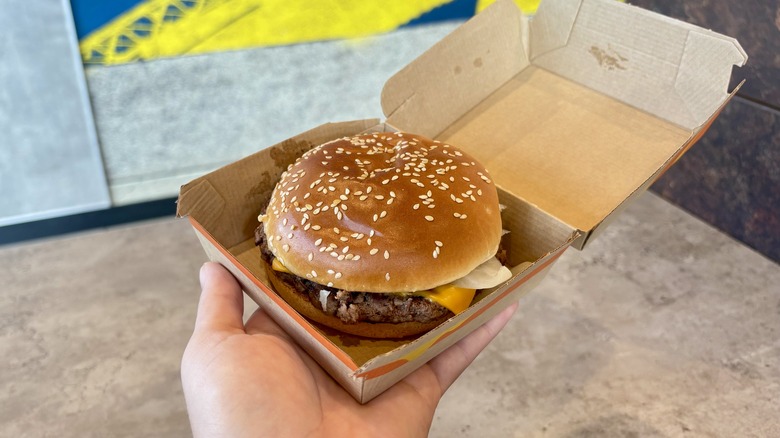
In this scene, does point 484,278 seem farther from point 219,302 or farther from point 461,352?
point 219,302

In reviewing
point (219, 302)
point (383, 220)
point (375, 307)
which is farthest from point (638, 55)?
point (219, 302)

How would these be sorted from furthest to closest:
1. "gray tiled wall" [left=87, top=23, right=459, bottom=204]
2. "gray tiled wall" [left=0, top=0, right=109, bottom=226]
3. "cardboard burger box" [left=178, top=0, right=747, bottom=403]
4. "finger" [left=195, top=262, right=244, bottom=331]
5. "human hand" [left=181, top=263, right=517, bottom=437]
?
"gray tiled wall" [left=87, top=23, right=459, bottom=204] → "gray tiled wall" [left=0, top=0, right=109, bottom=226] → "cardboard burger box" [left=178, top=0, right=747, bottom=403] → "finger" [left=195, top=262, right=244, bottom=331] → "human hand" [left=181, top=263, right=517, bottom=437]

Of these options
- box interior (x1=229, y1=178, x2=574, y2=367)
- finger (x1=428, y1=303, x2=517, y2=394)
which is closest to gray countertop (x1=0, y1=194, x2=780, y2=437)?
finger (x1=428, y1=303, x2=517, y2=394)

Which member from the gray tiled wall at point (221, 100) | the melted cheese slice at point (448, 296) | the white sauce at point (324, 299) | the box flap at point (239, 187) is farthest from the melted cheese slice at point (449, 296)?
Answer: the gray tiled wall at point (221, 100)

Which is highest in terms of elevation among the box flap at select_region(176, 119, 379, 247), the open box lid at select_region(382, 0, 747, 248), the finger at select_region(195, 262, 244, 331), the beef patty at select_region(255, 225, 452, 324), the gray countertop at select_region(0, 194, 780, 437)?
the open box lid at select_region(382, 0, 747, 248)

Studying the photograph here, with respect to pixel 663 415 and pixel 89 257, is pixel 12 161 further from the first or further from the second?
pixel 663 415

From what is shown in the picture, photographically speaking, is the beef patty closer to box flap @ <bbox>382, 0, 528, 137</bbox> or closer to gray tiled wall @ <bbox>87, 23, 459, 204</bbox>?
box flap @ <bbox>382, 0, 528, 137</bbox>

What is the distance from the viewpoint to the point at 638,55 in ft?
6.04

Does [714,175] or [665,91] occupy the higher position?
[665,91]

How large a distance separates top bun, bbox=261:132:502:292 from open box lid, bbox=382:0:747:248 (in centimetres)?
28

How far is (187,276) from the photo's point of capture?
2611mm

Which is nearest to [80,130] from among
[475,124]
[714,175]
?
[475,124]

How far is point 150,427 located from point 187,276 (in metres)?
0.75

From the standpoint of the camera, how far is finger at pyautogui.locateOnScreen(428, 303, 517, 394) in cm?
158
